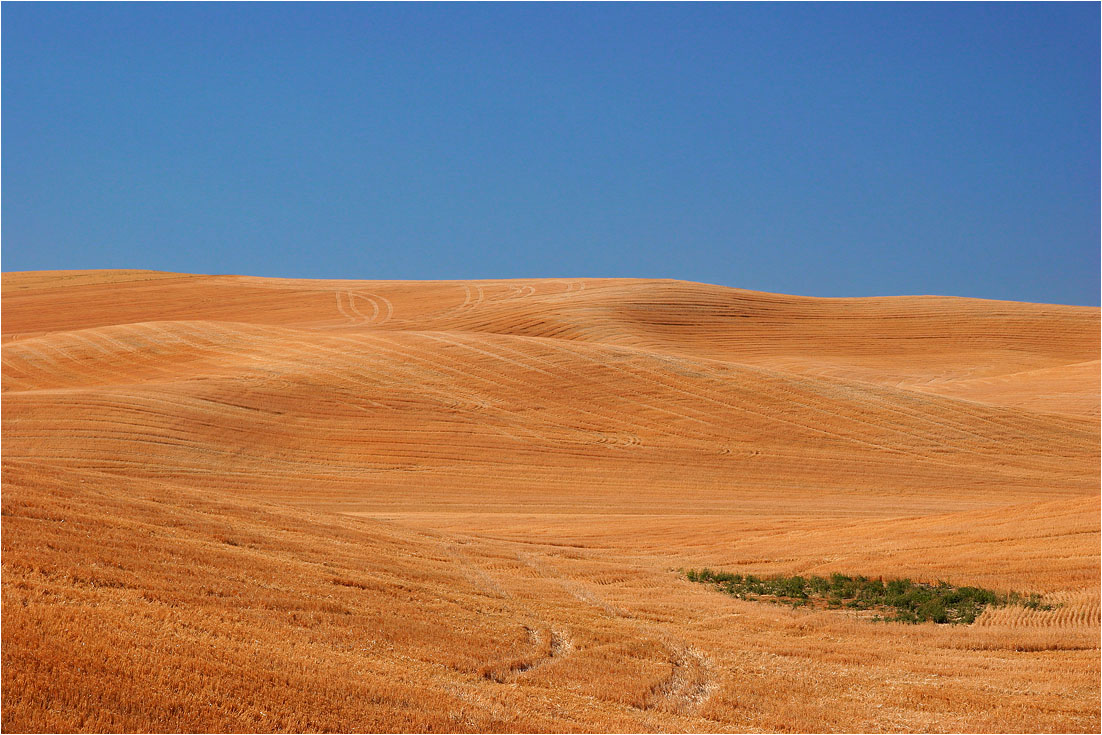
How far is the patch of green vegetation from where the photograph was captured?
53.5 ft

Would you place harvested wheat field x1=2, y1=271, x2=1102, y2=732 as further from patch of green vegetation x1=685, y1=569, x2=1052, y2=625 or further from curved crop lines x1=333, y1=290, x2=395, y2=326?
curved crop lines x1=333, y1=290, x2=395, y2=326

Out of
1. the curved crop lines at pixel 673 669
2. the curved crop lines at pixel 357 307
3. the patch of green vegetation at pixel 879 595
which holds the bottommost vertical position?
the patch of green vegetation at pixel 879 595

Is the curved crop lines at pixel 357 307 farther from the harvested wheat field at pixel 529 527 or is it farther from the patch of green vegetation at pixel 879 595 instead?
the patch of green vegetation at pixel 879 595

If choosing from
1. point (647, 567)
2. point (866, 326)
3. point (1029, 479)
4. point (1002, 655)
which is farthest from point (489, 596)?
point (866, 326)

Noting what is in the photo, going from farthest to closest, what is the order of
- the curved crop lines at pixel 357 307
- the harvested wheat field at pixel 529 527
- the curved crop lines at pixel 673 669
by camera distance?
the curved crop lines at pixel 357 307
the curved crop lines at pixel 673 669
the harvested wheat field at pixel 529 527

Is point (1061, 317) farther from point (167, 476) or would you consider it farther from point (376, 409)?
point (167, 476)

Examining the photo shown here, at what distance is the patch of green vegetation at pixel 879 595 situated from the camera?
53.5 ft

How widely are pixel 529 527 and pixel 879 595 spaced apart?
36.4 feet

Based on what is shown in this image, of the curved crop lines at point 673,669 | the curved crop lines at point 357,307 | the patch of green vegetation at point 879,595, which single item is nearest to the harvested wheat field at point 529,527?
the curved crop lines at point 673,669

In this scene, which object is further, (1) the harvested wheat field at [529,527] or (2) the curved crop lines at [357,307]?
(2) the curved crop lines at [357,307]

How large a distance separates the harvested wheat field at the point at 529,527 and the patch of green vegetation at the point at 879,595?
1.38 ft

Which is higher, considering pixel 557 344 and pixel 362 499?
pixel 557 344

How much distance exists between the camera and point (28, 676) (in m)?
7.98

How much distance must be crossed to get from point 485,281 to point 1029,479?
6424cm
